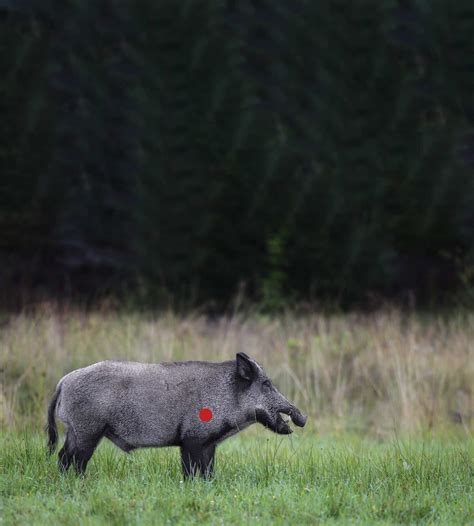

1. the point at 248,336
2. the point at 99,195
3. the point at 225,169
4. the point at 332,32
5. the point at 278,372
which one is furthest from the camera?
the point at 99,195

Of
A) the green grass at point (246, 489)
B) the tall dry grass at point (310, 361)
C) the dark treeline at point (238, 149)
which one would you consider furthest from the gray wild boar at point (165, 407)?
the dark treeline at point (238, 149)

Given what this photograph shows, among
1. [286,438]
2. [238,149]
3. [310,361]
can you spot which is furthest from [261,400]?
[238,149]

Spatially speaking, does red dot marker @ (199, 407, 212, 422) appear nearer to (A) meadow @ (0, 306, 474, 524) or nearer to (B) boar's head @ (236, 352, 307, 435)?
(B) boar's head @ (236, 352, 307, 435)

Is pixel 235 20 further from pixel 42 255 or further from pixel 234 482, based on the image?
pixel 234 482

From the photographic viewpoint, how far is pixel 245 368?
711cm

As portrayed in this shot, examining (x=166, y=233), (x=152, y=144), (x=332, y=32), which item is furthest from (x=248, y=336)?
(x=332, y=32)

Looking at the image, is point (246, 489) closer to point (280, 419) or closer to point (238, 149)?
point (280, 419)

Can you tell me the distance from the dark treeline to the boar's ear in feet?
50.3

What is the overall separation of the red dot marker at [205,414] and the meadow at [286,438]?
45 cm

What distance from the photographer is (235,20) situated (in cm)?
2936

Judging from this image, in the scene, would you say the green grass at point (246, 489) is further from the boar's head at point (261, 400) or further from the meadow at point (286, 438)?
the boar's head at point (261, 400)

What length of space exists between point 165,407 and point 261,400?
73cm

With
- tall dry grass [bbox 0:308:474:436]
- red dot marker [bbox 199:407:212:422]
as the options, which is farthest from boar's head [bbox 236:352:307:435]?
tall dry grass [bbox 0:308:474:436]

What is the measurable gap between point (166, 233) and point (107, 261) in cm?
528
